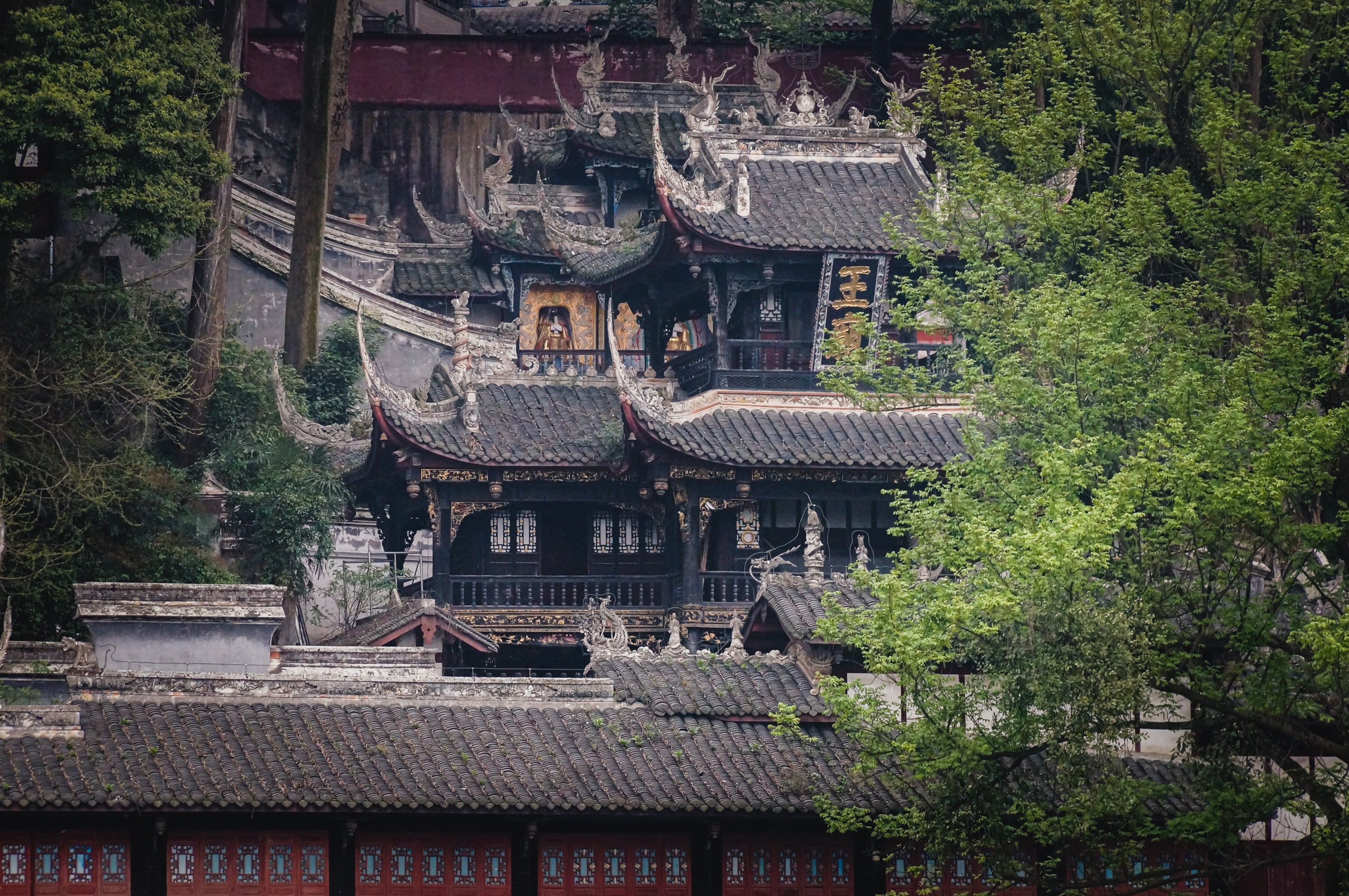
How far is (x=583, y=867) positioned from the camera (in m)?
28.2

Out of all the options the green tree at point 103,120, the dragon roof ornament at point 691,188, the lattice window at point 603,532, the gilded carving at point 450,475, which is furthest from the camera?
the lattice window at point 603,532

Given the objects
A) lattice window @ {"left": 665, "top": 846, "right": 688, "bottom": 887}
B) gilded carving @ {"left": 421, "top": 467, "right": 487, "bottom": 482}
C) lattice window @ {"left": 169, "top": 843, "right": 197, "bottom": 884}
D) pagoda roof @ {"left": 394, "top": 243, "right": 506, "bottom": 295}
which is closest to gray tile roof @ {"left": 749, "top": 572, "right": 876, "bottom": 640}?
lattice window @ {"left": 665, "top": 846, "right": 688, "bottom": 887}

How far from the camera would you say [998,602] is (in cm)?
2434

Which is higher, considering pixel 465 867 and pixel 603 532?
pixel 603 532

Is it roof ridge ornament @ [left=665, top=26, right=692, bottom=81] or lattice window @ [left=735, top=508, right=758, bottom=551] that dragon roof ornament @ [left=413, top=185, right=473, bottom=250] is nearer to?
roof ridge ornament @ [left=665, top=26, right=692, bottom=81]

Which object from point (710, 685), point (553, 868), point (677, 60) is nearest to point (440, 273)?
point (677, 60)

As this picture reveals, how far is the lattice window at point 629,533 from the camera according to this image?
36.6m

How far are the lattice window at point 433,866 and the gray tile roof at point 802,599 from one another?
5.01 metres

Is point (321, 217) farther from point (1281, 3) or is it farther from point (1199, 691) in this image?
point (1199, 691)

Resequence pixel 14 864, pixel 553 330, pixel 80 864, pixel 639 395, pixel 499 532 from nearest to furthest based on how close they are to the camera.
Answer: pixel 14 864 < pixel 80 864 < pixel 639 395 < pixel 499 532 < pixel 553 330

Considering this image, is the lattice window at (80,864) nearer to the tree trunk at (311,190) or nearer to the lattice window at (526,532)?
the lattice window at (526,532)

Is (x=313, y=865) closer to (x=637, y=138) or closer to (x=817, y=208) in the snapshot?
(x=817, y=208)

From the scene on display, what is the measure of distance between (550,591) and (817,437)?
4468mm

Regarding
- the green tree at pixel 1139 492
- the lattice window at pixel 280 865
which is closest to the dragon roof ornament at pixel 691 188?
the green tree at pixel 1139 492
